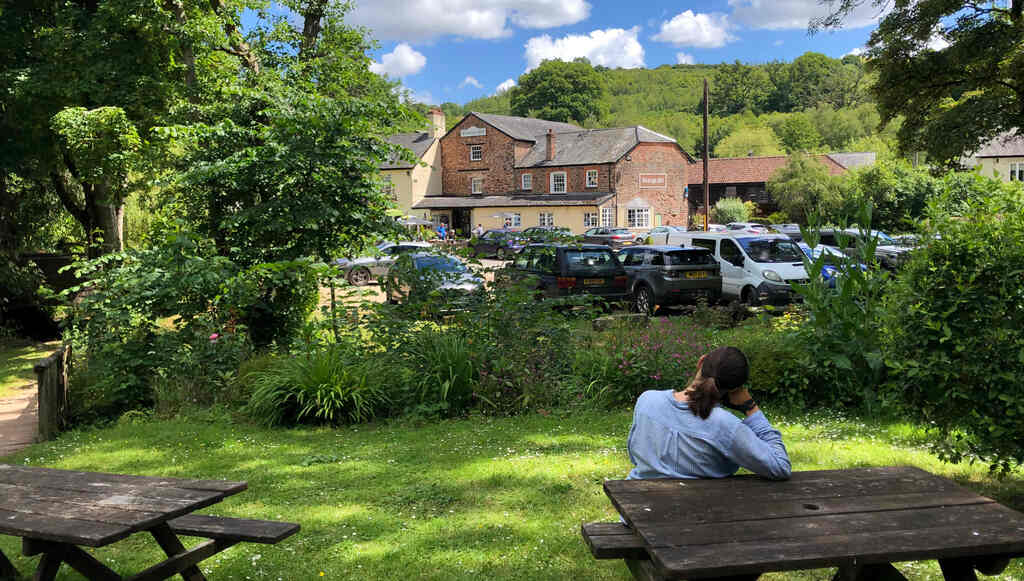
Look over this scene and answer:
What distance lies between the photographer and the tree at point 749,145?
93938 millimetres

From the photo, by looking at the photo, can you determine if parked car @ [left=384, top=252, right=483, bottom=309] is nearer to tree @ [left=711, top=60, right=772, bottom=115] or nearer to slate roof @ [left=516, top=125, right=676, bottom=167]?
slate roof @ [left=516, top=125, right=676, bottom=167]

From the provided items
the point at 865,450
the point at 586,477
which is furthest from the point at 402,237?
the point at 865,450

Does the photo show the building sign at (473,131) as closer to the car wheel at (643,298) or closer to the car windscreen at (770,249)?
the car windscreen at (770,249)

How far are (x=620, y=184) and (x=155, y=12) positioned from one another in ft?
133

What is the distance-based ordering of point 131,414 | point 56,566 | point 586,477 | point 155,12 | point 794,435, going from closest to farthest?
point 56,566 < point 586,477 < point 794,435 < point 131,414 < point 155,12

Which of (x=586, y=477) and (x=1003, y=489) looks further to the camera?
(x=586, y=477)

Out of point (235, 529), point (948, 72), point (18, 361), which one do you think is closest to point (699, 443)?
point (235, 529)

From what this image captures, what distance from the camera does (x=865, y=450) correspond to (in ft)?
20.5

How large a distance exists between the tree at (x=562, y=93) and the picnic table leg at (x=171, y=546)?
101885 millimetres

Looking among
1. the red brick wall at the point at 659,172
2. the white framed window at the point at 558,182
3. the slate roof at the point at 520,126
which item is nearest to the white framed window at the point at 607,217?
the red brick wall at the point at 659,172

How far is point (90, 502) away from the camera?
357cm

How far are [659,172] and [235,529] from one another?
5272 cm

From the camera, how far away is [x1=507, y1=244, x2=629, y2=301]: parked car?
51.7ft

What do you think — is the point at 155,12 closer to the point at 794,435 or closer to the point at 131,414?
the point at 131,414
